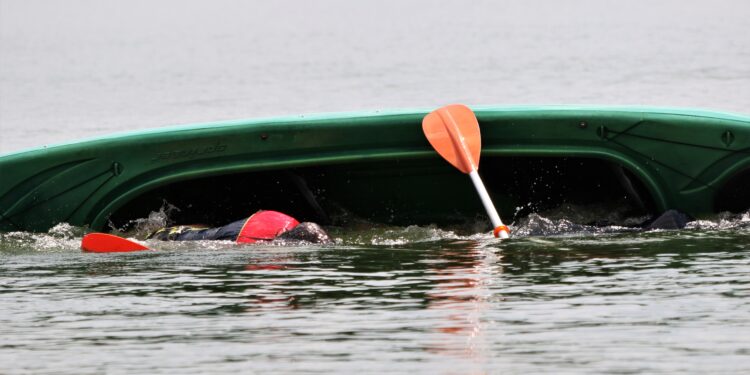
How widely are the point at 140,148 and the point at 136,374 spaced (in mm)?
4684

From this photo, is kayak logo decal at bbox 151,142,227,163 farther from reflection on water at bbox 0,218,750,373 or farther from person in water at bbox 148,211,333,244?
reflection on water at bbox 0,218,750,373

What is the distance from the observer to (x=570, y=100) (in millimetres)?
24188

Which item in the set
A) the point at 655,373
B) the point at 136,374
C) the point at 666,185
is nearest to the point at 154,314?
the point at 136,374

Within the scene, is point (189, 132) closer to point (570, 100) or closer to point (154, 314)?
point (154, 314)

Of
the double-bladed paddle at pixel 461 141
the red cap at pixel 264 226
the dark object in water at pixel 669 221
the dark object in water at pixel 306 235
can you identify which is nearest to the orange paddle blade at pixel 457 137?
A: the double-bladed paddle at pixel 461 141

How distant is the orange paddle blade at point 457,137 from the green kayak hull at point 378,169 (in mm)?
92

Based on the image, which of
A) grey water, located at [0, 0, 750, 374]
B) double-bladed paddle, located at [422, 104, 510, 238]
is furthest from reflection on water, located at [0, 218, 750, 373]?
double-bladed paddle, located at [422, 104, 510, 238]

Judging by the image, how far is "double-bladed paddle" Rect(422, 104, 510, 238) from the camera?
1054 centimetres

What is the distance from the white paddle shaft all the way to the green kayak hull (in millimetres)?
206

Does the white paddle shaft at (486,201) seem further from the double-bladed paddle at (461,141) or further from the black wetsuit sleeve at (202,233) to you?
the black wetsuit sleeve at (202,233)

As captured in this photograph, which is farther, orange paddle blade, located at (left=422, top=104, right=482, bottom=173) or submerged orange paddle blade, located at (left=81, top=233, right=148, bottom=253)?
orange paddle blade, located at (left=422, top=104, right=482, bottom=173)

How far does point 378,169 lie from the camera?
11258mm

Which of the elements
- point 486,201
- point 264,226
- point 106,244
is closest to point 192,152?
point 264,226

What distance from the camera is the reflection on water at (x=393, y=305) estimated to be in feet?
21.5
